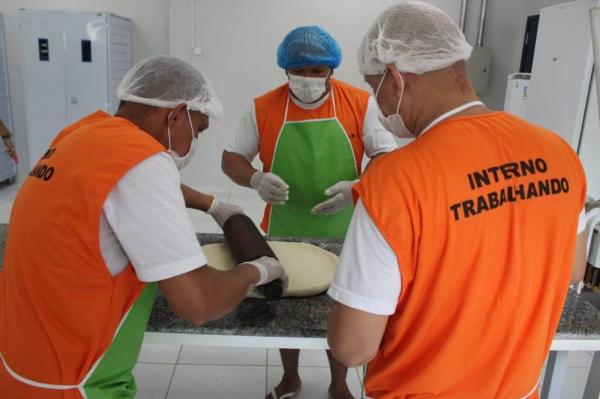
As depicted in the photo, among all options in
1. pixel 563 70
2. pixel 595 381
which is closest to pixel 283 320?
pixel 595 381

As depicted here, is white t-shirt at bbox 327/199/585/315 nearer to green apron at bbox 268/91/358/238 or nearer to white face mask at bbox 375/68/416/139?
white face mask at bbox 375/68/416/139

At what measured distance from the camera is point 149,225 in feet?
2.72

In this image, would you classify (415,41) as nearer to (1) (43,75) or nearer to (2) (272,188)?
(2) (272,188)

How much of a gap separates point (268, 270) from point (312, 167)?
78 centimetres

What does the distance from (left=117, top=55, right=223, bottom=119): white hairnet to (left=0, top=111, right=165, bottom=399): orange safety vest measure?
0.12 m

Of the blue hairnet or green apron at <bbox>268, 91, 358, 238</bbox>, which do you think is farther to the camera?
green apron at <bbox>268, 91, 358, 238</bbox>

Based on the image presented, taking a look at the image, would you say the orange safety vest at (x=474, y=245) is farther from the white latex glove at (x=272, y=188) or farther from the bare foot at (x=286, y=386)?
the bare foot at (x=286, y=386)

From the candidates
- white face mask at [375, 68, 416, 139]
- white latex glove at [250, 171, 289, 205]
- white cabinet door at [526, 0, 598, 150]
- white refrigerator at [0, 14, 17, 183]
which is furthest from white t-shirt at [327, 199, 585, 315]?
white refrigerator at [0, 14, 17, 183]

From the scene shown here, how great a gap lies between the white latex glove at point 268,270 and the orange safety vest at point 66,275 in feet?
0.93

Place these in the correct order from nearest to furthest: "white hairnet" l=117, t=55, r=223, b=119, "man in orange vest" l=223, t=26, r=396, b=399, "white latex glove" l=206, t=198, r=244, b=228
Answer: "white hairnet" l=117, t=55, r=223, b=119 < "white latex glove" l=206, t=198, r=244, b=228 < "man in orange vest" l=223, t=26, r=396, b=399

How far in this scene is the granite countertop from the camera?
3.56ft

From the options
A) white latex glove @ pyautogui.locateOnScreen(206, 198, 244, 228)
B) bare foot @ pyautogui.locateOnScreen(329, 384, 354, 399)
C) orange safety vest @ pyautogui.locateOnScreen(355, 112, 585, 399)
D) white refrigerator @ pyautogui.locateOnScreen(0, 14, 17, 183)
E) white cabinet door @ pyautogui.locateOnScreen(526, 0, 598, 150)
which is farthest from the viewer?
white refrigerator @ pyautogui.locateOnScreen(0, 14, 17, 183)

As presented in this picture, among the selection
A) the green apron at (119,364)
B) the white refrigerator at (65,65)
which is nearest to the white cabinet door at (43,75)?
the white refrigerator at (65,65)

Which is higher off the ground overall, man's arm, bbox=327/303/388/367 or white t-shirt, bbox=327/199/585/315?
white t-shirt, bbox=327/199/585/315
